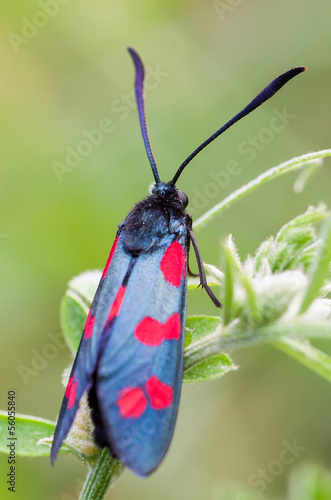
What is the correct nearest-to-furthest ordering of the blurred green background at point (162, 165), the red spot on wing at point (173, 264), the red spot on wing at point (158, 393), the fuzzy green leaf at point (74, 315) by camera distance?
the red spot on wing at point (158, 393) < the red spot on wing at point (173, 264) < the fuzzy green leaf at point (74, 315) < the blurred green background at point (162, 165)

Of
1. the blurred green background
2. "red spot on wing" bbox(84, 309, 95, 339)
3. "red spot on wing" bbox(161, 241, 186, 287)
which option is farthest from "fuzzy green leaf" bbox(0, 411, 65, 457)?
the blurred green background

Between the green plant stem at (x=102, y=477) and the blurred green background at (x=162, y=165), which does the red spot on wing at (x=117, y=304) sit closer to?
the green plant stem at (x=102, y=477)

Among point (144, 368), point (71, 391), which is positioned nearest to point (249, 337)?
point (144, 368)

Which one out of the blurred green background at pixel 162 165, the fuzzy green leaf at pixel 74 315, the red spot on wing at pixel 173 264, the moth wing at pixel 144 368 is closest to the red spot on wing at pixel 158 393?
the moth wing at pixel 144 368

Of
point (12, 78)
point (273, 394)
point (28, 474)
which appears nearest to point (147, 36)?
point (12, 78)

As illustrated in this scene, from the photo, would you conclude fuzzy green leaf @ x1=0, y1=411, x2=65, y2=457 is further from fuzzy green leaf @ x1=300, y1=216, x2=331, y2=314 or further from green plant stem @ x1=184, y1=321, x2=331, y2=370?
fuzzy green leaf @ x1=300, y1=216, x2=331, y2=314

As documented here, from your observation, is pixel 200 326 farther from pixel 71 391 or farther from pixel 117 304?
pixel 71 391
